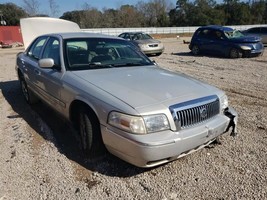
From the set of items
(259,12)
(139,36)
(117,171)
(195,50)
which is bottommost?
(117,171)

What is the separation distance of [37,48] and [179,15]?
2568 inches

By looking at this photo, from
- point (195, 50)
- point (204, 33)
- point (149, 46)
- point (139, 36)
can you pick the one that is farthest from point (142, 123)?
point (139, 36)

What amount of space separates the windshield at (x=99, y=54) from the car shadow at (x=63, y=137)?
0.95 meters

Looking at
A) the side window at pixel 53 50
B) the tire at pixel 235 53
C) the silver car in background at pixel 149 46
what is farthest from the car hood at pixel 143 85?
the silver car in background at pixel 149 46

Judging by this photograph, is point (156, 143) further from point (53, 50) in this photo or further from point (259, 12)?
point (259, 12)

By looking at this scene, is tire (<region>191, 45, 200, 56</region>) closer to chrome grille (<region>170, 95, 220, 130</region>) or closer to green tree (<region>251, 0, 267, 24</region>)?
chrome grille (<region>170, 95, 220, 130</region>)

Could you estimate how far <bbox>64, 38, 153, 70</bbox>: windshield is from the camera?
3.84 metres

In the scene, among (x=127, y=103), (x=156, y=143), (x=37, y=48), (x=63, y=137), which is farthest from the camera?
(x=37, y=48)

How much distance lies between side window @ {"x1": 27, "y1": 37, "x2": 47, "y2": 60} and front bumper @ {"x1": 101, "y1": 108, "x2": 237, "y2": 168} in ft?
9.31

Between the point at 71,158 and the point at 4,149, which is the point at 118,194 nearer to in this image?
the point at 71,158

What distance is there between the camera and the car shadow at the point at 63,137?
3146 millimetres

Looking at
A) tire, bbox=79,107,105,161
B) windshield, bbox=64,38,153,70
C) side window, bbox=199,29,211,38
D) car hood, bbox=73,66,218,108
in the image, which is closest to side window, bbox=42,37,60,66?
windshield, bbox=64,38,153,70

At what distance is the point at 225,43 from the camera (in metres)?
13.3

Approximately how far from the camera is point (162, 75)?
12.1 ft
